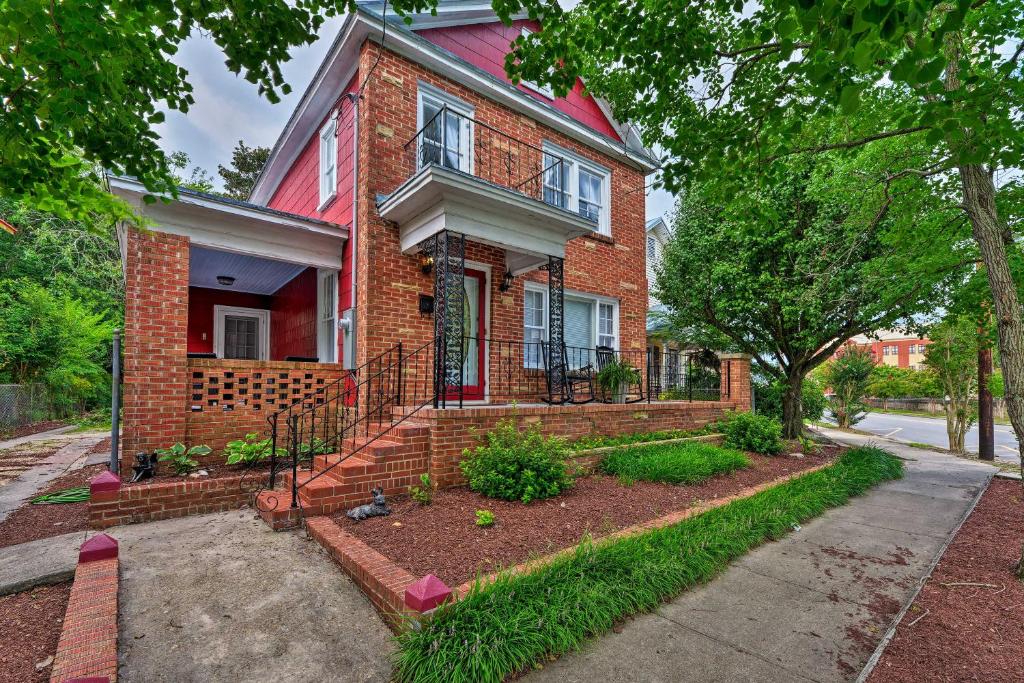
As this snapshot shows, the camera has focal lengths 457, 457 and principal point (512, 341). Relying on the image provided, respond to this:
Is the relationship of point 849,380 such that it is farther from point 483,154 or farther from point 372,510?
point 372,510

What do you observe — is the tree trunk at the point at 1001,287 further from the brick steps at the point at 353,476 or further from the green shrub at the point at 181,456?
the green shrub at the point at 181,456

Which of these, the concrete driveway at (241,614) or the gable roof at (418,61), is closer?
the concrete driveway at (241,614)

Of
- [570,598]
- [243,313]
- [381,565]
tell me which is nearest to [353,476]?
[381,565]

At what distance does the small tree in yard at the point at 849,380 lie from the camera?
51.7ft

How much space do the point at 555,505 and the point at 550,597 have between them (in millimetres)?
2078

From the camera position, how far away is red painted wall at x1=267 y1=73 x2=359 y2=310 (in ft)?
24.7

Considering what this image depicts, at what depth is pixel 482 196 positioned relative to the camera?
6.38 meters

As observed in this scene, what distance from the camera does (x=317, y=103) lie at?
8.39 meters

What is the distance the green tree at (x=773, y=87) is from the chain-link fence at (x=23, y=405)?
47.4 feet

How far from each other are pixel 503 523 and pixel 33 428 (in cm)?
1418

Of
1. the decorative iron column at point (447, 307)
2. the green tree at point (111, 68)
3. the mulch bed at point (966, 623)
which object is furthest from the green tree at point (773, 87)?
the decorative iron column at point (447, 307)

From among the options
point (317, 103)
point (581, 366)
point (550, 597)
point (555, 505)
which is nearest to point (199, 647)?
point (550, 597)

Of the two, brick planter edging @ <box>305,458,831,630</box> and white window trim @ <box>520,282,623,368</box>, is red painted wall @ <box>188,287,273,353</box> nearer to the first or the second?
white window trim @ <box>520,282,623,368</box>

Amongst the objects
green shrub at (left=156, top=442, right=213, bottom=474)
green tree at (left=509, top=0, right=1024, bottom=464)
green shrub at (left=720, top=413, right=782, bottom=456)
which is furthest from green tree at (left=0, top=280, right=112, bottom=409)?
green shrub at (left=720, top=413, right=782, bottom=456)
